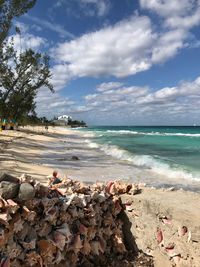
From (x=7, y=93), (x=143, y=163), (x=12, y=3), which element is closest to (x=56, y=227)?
(x=143, y=163)

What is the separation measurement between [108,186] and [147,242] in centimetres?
135

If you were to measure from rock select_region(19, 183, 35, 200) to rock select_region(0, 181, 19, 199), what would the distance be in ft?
0.24

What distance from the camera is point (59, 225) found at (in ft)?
17.9

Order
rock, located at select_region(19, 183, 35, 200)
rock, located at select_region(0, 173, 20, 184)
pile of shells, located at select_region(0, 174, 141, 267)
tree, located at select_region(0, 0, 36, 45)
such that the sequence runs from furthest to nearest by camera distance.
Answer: tree, located at select_region(0, 0, 36, 45), rock, located at select_region(0, 173, 20, 184), rock, located at select_region(19, 183, 35, 200), pile of shells, located at select_region(0, 174, 141, 267)

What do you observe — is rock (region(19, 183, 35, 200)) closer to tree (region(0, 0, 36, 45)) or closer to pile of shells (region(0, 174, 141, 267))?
pile of shells (region(0, 174, 141, 267))

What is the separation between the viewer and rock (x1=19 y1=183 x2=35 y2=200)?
195 inches

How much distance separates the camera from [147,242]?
632 cm

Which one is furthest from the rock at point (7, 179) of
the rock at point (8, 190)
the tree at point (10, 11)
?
the tree at point (10, 11)

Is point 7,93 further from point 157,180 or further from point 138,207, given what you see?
point 138,207

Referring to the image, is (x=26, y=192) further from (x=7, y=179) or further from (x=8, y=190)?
(x=7, y=179)

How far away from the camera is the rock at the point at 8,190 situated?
4.82 meters

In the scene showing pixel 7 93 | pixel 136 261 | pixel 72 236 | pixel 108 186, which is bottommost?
pixel 136 261

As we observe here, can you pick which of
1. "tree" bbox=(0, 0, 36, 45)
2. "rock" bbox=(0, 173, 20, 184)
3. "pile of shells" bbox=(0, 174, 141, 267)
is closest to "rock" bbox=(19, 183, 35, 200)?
"pile of shells" bbox=(0, 174, 141, 267)

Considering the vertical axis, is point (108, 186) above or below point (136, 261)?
above
